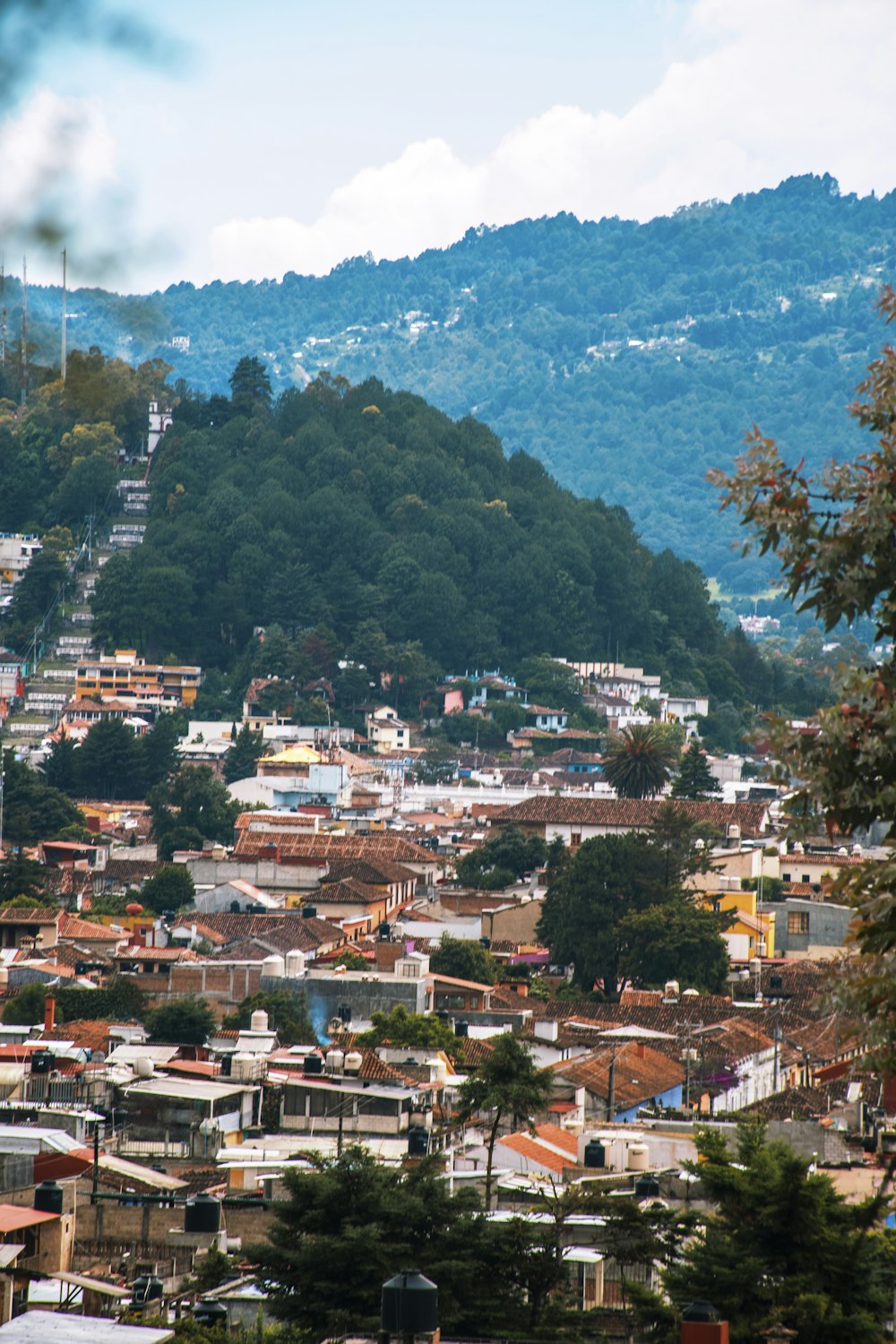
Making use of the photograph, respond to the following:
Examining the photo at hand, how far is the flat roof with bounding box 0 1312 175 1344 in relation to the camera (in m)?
10.8

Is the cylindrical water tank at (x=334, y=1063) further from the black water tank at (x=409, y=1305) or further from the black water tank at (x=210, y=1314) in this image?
the black water tank at (x=409, y=1305)

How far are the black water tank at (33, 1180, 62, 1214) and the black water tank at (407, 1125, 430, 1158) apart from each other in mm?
4257

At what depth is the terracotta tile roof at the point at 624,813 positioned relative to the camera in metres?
58.0

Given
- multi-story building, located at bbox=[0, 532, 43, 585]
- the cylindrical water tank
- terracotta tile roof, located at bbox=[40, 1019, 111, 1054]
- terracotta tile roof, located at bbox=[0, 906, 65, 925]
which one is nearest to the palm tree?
terracotta tile roof, located at bbox=[0, 906, 65, 925]

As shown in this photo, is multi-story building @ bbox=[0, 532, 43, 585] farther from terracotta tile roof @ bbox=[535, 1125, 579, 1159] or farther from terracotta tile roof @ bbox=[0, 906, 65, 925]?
terracotta tile roof @ bbox=[535, 1125, 579, 1159]

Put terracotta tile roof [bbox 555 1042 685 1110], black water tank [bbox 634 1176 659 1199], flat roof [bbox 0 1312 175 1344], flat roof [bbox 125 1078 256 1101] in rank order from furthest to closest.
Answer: terracotta tile roof [bbox 555 1042 685 1110] → flat roof [bbox 125 1078 256 1101] → black water tank [bbox 634 1176 659 1199] → flat roof [bbox 0 1312 175 1344]

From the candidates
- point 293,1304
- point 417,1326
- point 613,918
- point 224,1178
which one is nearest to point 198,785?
point 613,918

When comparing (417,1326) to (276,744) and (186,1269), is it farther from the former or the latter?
(276,744)

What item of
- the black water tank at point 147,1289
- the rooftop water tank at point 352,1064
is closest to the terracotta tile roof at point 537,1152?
the rooftop water tank at point 352,1064

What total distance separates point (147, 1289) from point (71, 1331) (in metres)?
5.21

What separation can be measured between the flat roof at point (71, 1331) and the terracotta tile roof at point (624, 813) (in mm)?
44267

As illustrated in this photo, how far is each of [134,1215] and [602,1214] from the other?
355cm

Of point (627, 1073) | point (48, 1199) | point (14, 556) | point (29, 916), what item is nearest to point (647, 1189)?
point (48, 1199)

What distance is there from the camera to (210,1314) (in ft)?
48.8
